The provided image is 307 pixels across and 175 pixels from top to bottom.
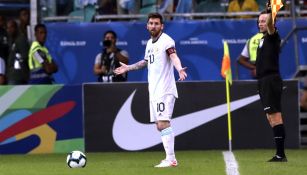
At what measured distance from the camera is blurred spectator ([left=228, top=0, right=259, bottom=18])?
59.5 feet

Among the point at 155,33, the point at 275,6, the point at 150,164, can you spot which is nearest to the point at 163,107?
the point at 155,33

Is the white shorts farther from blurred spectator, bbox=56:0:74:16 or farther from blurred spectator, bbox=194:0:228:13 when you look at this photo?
blurred spectator, bbox=56:0:74:16

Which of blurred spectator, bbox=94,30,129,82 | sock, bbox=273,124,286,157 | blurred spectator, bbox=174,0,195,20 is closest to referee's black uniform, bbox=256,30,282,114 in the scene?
sock, bbox=273,124,286,157

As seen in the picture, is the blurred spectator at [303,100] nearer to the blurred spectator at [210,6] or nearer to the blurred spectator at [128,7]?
the blurred spectator at [210,6]

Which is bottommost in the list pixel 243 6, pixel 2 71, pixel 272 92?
pixel 272 92

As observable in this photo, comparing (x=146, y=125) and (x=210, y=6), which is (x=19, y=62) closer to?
(x=146, y=125)

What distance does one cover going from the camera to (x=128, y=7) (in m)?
18.3

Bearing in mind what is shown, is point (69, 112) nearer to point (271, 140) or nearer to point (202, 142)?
point (202, 142)

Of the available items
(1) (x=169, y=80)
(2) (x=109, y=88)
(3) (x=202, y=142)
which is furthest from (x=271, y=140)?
(1) (x=169, y=80)

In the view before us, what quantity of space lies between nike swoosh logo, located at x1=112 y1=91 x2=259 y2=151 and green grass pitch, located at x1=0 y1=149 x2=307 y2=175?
0.30 m

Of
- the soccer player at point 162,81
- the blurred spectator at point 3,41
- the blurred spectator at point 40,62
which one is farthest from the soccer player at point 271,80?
the blurred spectator at point 3,41

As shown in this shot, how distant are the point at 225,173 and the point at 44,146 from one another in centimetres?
503

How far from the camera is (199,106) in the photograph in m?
15.0

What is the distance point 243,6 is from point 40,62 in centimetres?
458
